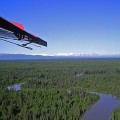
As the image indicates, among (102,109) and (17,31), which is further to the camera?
(102,109)

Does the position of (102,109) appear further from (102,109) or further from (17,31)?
(17,31)

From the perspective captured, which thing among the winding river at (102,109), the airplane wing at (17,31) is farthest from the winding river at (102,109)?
the airplane wing at (17,31)

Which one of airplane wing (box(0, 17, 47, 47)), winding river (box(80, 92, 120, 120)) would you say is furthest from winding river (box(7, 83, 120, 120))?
airplane wing (box(0, 17, 47, 47))

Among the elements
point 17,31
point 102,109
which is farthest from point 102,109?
point 17,31

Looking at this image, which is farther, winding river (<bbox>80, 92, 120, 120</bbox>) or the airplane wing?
winding river (<bbox>80, 92, 120, 120</bbox>)

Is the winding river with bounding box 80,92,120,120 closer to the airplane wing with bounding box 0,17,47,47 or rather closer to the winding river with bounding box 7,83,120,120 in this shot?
the winding river with bounding box 7,83,120,120

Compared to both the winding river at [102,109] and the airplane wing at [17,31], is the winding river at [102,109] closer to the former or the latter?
the winding river at [102,109]

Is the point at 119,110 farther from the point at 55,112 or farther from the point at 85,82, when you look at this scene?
the point at 85,82

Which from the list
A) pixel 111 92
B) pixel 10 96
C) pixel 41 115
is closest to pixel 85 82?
pixel 111 92
